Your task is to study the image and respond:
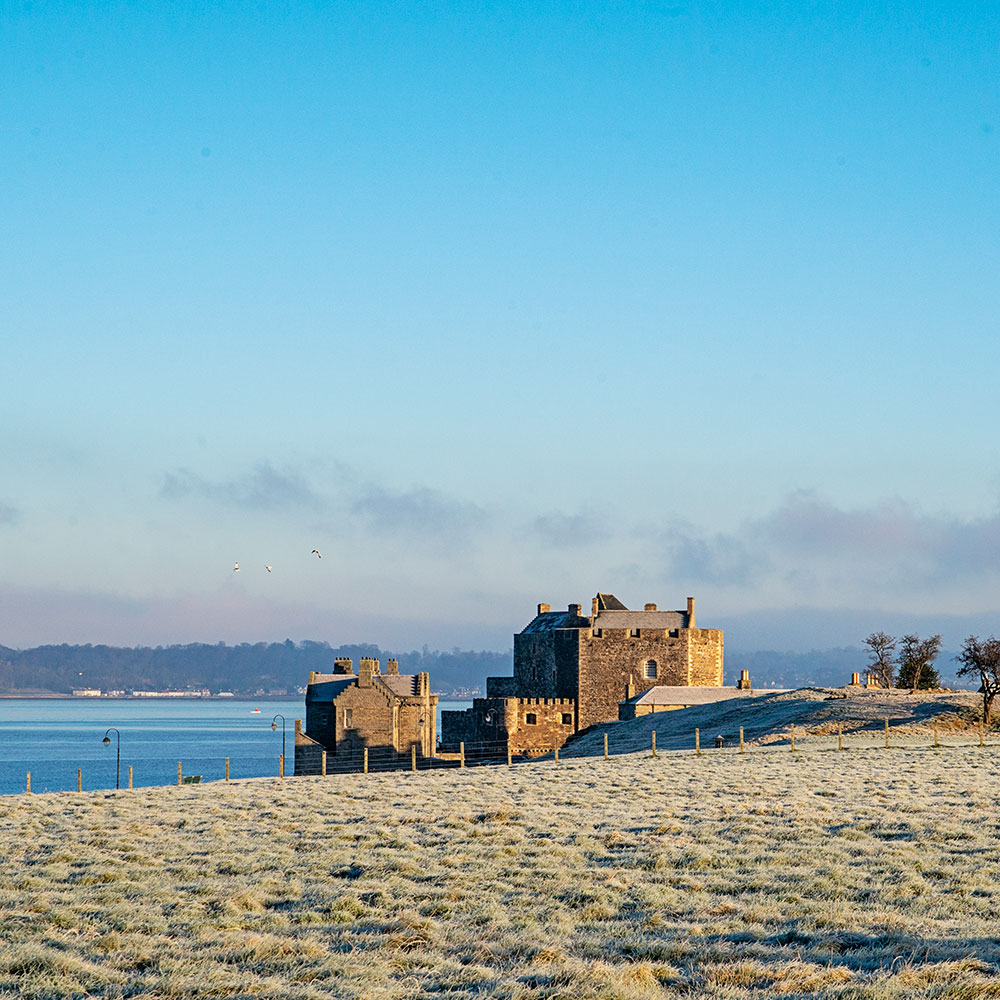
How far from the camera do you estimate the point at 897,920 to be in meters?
15.2

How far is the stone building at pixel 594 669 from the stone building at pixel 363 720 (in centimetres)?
925

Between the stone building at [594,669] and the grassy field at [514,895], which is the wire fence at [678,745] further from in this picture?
the grassy field at [514,895]

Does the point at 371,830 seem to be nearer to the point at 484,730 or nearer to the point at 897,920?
the point at 897,920

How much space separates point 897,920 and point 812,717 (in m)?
43.3

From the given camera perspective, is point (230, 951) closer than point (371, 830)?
Yes

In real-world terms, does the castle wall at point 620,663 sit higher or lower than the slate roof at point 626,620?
lower

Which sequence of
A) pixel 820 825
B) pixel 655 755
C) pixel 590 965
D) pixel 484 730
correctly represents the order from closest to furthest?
pixel 590 965, pixel 820 825, pixel 655 755, pixel 484 730

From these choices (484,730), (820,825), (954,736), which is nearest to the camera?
(820,825)

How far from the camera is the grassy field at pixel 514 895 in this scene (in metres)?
12.7

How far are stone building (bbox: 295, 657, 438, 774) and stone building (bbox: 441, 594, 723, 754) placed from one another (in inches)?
364

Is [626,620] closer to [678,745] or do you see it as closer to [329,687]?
[329,687]

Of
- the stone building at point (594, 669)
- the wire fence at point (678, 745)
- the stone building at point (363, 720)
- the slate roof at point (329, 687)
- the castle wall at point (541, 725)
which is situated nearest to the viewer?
the wire fence at point (678, 745)

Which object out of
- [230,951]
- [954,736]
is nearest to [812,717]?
[954,736]

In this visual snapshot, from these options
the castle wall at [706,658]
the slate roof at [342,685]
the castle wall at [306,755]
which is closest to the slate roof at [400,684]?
the slate roof at [342,685]
